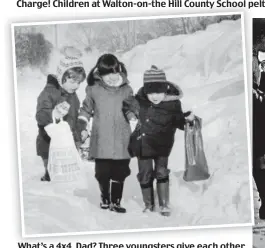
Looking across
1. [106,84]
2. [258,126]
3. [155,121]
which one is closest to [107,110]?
[106,84]

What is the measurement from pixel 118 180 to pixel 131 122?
10.4 inches

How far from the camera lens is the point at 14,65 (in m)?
3.13

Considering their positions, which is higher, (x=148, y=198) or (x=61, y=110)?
(x=61, y=110)

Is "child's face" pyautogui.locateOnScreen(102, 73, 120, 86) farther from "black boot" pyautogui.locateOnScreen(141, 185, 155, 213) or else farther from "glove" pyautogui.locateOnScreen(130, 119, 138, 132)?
"black boot" pyautogui.locateOnScreen(141, 185, 155, 213)

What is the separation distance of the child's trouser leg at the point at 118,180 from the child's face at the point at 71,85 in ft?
1.19

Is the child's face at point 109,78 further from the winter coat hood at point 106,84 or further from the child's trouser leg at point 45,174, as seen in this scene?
the child's trouser leg at point 45,174

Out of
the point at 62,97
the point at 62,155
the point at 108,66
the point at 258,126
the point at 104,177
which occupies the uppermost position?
the point at 108,66

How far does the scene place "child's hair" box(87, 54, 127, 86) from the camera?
10.3 ft

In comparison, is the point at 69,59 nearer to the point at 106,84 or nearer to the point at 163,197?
the point at 106,84

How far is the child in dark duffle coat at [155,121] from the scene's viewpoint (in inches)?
124

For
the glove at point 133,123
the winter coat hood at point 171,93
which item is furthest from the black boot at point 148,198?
the winter coat hood at point 171,93

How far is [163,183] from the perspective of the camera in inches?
125

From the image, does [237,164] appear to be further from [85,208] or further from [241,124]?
[85,208]

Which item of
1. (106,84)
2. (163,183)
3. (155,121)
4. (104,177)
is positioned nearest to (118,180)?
(104,177)
